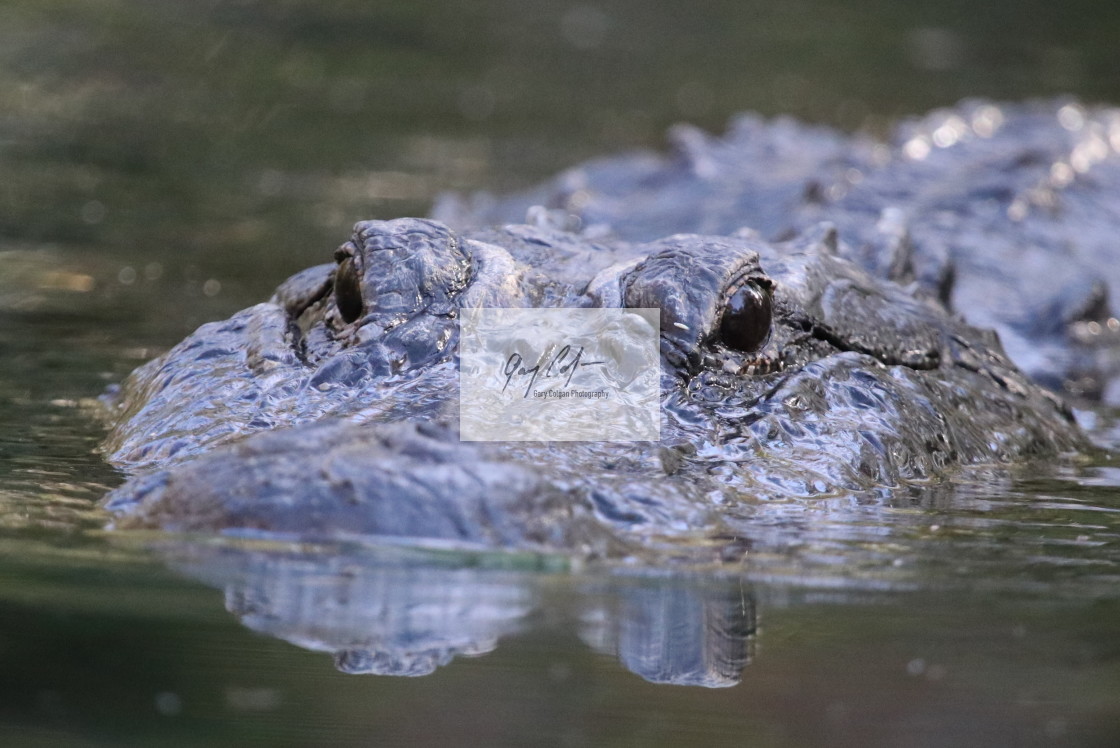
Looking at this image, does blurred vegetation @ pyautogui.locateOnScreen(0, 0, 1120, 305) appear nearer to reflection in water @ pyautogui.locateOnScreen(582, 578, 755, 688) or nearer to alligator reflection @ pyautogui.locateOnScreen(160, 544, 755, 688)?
alligator reflection @ pyautogui.locateOnScreen(160, 544, 755, 688)

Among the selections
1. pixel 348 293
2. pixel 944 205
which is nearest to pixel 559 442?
pixel 348 293

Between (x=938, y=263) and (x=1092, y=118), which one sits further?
(x=1092, y=118)

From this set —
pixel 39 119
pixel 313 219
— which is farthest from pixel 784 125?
pixel 39 119

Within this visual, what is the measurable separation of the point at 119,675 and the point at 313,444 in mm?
582

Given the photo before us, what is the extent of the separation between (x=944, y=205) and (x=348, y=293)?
403cm

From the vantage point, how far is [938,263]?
5.95 meters

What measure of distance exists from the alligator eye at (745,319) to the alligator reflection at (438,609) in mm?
1213

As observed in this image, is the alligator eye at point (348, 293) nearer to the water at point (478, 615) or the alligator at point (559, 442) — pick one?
the alligator at point (559, 442)

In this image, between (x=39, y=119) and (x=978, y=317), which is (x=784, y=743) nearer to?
(x=978, y=317)
